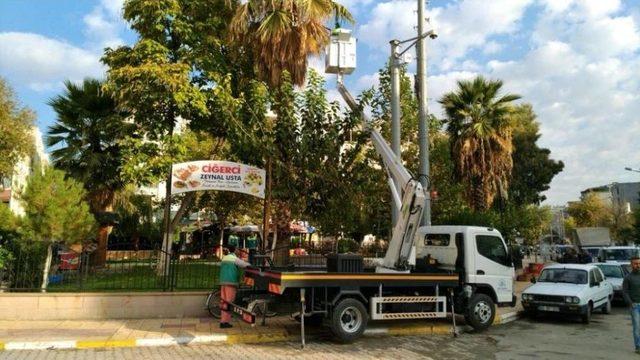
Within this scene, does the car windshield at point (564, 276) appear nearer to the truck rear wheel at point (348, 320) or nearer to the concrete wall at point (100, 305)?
the truck rear wheel at point (348, 320)

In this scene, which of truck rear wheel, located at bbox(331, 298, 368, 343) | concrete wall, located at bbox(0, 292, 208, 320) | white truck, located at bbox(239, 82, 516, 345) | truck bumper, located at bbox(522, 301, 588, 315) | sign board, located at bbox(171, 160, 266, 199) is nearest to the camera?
truck rear wheel, located at bbox(331, 298, 368, 343)

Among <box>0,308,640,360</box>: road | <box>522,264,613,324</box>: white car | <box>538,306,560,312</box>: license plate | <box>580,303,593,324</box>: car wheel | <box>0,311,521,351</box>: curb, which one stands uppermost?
<box>522,264,613,324</box>: white car

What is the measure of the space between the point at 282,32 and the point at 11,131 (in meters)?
12.4

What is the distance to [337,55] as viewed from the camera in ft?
42.7

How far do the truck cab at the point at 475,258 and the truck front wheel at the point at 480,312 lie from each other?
1.01 ft

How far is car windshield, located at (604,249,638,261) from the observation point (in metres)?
23.6

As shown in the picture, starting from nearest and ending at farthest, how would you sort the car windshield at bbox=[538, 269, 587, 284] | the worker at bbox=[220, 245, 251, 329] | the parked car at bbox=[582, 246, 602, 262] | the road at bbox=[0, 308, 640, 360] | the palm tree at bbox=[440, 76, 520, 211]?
the road at bbox=[0, 308, 640, 360], the worker at bbox=[220, 245, 251, 329], the car windshield at bbox=[538, 269, 587, 284], the palm tree at bbox=[440, 76, 520, 211], the parked car at bbox=[582, 246, 602, 262]

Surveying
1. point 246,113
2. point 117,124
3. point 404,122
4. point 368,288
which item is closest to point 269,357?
point 368,288

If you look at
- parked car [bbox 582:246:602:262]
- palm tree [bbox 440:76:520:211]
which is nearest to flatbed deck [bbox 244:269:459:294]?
palm tree [bbox 440:76:520:211]

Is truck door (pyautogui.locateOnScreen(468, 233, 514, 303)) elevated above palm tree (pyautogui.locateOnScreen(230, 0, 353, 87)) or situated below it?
below

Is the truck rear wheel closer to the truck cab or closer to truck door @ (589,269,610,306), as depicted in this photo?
the truck cab

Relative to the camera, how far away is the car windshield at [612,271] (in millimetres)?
17952

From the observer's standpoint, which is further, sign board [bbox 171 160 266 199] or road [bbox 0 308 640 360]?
sign board [bbox 171 160 266 199]

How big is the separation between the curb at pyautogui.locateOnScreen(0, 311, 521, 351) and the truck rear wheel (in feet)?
3.10
